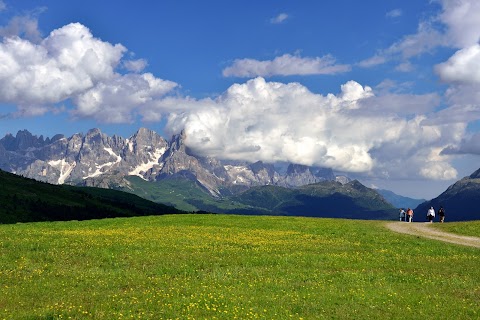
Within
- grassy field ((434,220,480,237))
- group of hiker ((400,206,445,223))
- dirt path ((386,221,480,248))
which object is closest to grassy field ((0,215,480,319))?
dirt path ((386,221,480,248))

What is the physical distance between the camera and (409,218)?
85.6 meters

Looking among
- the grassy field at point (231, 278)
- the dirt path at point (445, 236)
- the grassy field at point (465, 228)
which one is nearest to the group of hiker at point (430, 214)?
the grassy field at point (465, 228)

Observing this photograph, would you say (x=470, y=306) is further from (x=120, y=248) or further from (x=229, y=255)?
(x=120, y=248)

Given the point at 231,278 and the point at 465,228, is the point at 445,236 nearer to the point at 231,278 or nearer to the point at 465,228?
the point at 465,228

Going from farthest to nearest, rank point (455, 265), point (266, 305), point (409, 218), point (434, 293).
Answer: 1. point (409, 218)
2. point (455, 265)
3. point (434, 293)
4. point (266, 305)

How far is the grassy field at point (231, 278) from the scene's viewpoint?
21.6 meters

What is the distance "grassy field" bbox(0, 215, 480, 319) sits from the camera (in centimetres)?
2156

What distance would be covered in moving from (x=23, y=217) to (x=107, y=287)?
538ft

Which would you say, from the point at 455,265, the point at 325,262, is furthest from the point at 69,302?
the point at 455,265

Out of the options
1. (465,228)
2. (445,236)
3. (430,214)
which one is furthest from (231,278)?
(430,214)

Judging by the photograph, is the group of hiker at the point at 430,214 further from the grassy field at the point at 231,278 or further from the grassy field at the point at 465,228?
the grassy field at the point at 231,278

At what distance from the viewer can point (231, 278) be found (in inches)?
1115

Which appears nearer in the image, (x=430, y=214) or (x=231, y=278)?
(x=231, y=278)

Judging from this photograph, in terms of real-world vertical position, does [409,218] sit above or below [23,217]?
above
